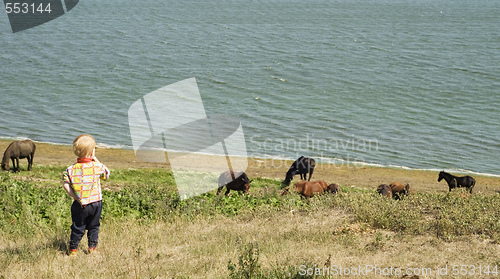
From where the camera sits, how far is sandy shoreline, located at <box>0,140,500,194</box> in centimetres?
2361

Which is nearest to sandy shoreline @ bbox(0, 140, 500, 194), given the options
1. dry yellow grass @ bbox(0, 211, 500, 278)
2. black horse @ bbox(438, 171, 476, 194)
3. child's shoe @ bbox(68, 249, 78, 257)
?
black horse @ bbox(438, 171, 476, 194)

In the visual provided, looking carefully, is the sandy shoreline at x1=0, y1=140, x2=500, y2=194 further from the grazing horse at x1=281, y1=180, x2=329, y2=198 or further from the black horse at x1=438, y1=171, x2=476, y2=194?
the grazing horse at x1=281, y1=180, x2=329, y2=198

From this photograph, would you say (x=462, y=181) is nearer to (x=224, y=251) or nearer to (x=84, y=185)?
(x=224, y=251)

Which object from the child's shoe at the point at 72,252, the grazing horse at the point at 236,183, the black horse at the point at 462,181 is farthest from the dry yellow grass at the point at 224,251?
the black horse at the point at 462,181

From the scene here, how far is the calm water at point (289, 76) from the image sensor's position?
3206 cm

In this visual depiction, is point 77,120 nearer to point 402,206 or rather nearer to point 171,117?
point 171,117

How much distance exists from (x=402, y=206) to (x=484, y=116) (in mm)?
30462

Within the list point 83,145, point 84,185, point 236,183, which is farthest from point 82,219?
point 236,183

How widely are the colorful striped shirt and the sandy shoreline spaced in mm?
15316

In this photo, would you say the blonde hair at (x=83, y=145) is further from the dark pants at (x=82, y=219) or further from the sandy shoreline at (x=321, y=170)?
the sandy shoreline at (x=321, y=170)

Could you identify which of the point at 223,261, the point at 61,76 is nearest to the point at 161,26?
the point at 61,76

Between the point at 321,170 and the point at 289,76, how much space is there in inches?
852

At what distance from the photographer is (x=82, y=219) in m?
7.83

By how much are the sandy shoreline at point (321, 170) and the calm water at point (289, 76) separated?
1.76 meters
